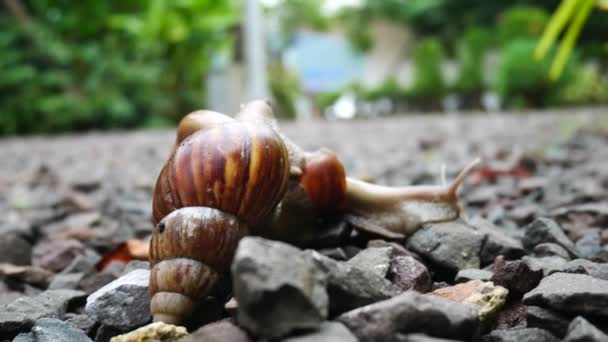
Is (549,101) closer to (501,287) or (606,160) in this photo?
(606,160)

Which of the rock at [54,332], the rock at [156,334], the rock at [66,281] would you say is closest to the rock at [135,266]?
the rock at [66,281]

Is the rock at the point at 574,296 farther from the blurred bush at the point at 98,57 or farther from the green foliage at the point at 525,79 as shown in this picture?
the green foliage at the point at 525,79

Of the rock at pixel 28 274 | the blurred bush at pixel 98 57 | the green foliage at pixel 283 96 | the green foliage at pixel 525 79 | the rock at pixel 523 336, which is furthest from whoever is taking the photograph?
the green foliage at pixel 283 96

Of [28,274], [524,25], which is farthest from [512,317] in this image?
[524,25]

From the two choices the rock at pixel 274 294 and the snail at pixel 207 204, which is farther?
the snail at pixel 207 204

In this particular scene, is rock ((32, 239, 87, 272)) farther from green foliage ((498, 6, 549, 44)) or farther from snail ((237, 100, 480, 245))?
green foliage ((498, 6, 549, 44))

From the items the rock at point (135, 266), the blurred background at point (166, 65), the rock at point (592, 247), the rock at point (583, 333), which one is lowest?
the blurred background at point (166, 65)

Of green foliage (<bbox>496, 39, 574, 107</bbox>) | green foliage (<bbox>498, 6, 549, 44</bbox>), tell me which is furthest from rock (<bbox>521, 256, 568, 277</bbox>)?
green foliage (<bbox>498, 6, 549, 44</bbox>)

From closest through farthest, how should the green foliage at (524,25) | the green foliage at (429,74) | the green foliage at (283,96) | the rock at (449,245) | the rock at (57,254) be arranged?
1. the rock at (449,245)
2. the rock at (57,254)
3. the green foliage at (524,25)
4. the green foliage at (283,96)
5. the green foliage at (429,74)

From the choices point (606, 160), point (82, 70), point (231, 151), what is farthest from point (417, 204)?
point (82, 70)
